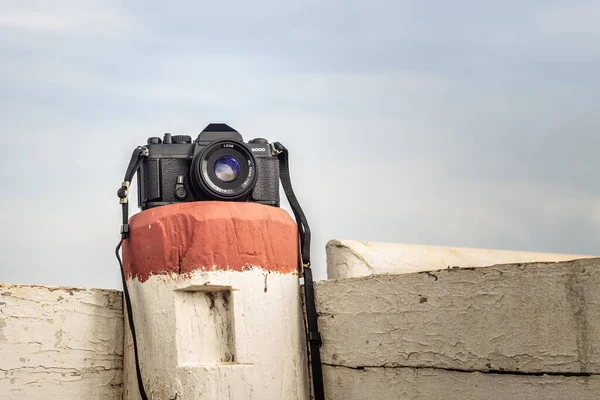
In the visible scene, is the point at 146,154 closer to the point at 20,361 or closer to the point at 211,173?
the point at 211,173

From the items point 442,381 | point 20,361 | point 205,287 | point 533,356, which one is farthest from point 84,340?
point 533,356

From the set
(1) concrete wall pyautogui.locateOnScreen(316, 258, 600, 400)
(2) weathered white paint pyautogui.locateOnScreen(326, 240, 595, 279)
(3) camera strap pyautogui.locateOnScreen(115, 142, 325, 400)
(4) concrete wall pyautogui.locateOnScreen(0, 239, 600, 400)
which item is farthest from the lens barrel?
(2) weathered white paint pyautogui.locateOnScreen(326, 240, 595, 279)

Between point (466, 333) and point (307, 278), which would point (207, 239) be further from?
point (466, 333)

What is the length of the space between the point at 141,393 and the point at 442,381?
116 centimetres

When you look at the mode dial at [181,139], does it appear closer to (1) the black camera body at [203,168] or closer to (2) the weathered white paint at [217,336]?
(1) the black camera body at [203,168]

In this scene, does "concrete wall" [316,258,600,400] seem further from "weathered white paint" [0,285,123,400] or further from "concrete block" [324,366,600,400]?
"weathered white paint" [0,285,123,400]

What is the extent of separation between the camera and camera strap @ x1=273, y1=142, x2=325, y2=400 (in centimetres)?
368

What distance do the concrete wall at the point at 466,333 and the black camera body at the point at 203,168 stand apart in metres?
0.52

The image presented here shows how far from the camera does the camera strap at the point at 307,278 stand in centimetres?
368

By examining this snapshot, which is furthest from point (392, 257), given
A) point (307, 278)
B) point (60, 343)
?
point (60, 343)

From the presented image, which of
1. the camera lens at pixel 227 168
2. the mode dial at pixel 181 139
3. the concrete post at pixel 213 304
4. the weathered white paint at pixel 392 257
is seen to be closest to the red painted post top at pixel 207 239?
the concrete post at pixel 213 304

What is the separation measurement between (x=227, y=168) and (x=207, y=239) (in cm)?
31

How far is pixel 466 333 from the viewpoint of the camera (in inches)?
125

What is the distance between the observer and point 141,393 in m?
3.61
